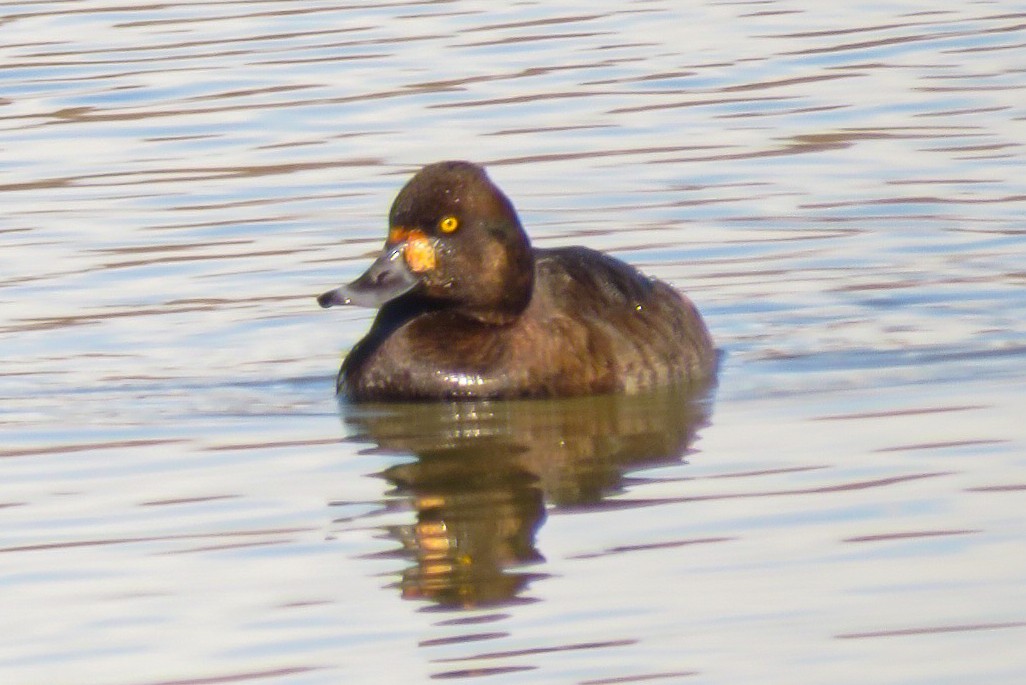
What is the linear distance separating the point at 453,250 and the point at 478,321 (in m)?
0.30

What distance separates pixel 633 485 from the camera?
24.2 ft

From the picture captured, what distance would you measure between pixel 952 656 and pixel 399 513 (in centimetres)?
202

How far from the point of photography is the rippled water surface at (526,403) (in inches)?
235

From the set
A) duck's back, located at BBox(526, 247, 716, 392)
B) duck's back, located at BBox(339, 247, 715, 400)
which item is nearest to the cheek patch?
duck's back, located at BBox(339, 247, 715, 400)

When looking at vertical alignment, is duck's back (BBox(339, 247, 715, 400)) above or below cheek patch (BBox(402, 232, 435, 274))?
below

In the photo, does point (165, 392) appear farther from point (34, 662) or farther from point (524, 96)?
point (524, 96)

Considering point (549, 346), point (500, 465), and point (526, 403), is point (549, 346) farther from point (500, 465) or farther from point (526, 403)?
point (500, 465)

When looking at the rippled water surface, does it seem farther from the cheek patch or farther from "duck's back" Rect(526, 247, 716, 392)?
the cheek patch

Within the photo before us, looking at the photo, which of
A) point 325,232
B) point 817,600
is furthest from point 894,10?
point 817,600

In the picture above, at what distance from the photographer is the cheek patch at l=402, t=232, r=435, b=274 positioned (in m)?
8.85

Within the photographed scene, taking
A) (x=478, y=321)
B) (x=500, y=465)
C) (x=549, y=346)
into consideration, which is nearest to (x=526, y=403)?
(x=549, y=346)

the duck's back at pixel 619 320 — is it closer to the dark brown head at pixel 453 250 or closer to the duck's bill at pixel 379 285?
the dark brown head at pixel 453 250

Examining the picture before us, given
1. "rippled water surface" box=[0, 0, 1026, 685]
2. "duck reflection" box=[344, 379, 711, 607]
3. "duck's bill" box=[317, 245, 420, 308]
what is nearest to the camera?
"rippled water surface" box=[0, 0, 1026, 685]

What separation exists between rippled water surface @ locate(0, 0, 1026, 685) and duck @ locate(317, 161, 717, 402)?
14 centimetres
